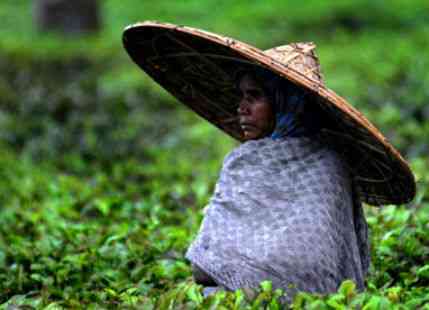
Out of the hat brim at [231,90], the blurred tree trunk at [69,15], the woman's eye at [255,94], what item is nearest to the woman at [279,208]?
the woman's eye at [255,94]

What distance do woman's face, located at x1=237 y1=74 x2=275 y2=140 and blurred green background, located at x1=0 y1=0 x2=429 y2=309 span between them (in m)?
0.69

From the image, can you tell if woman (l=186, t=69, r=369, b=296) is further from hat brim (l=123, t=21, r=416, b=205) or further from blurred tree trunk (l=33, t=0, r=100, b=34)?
blurred tree trunk (l=33, t=0, r=100, b=34)

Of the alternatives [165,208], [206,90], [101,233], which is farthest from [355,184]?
[165,208]

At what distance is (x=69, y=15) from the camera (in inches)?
506

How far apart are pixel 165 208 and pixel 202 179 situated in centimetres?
96

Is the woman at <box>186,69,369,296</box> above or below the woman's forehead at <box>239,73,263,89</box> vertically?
below

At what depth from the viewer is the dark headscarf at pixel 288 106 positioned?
352 cm

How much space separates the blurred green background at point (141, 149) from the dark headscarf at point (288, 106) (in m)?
0.68

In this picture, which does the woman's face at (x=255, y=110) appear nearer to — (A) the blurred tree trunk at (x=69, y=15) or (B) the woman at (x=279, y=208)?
(B) the woman at (x=279, y=208)

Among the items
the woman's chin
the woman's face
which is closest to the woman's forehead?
the woman's face

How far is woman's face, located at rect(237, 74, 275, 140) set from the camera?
11.8 ft

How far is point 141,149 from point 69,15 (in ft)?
16.4

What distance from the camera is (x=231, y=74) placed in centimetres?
387

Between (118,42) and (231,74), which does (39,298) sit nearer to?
(231,74)
